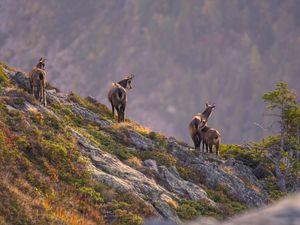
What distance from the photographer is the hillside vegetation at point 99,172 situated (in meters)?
19.4

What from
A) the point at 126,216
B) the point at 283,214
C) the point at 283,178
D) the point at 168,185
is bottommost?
the point at 283,214

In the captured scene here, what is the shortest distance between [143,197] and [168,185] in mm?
3306

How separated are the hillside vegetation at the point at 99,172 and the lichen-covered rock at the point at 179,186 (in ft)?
0.17

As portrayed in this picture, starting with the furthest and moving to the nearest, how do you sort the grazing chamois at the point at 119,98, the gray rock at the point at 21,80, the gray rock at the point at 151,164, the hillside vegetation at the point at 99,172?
the grazing chamois at the point at 119,98 → the gray rock at the point at 21,80 → the gray rock at the point at 151,164 → the hillside vegetation at the point at 99,172

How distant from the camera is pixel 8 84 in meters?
29.2

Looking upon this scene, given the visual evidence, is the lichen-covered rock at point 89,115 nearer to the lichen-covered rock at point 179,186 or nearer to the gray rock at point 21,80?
the gray rock at point 21,80

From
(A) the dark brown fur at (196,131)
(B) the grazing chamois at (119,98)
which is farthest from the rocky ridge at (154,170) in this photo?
(B) the grazing chamois at (119,98)

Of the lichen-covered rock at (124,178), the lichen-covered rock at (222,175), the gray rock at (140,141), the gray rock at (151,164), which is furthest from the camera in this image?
the gray rock at (140,141)

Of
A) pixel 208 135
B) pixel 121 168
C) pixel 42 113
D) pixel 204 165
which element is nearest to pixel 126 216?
pixel 121 168

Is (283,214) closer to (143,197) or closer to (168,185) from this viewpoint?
(143,197)

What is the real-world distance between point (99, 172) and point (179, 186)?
4.41 meters

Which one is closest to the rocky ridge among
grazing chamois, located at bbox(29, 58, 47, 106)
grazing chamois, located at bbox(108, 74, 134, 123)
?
grazing chamois, located at bbox(29, 58, 47, 106)

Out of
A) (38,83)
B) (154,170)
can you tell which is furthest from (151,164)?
(38,83)

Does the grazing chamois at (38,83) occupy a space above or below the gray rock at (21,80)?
below
